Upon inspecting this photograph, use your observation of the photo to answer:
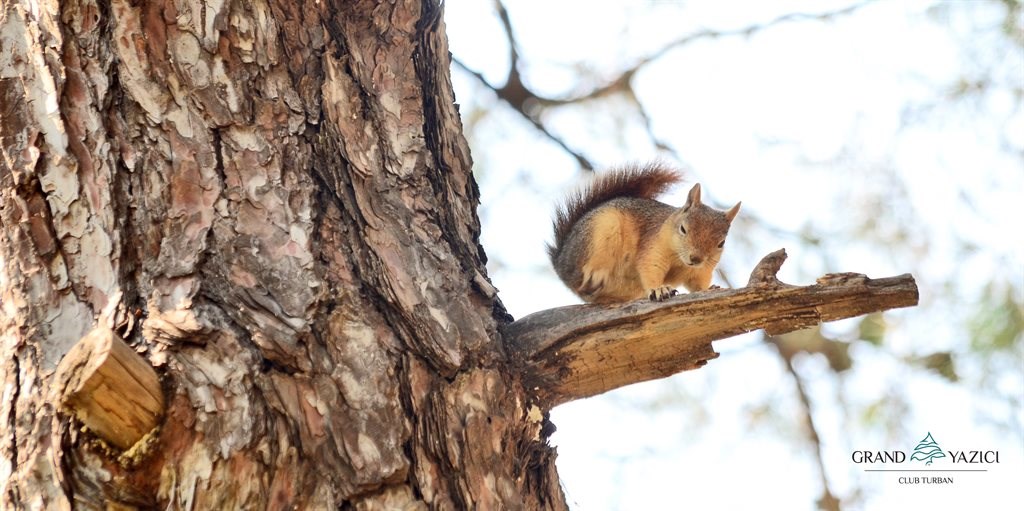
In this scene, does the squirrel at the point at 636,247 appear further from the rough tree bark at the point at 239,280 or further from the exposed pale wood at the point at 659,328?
the rough tree bark at the point at 239,280

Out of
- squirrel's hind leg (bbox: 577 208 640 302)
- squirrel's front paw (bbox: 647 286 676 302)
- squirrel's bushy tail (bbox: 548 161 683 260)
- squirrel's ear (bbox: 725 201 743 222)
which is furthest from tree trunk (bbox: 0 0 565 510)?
squirrel's ear (bbox: 725 201 743 222)

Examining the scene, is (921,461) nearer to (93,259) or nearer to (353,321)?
(353,321)

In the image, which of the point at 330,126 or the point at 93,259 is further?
the point at 330,126

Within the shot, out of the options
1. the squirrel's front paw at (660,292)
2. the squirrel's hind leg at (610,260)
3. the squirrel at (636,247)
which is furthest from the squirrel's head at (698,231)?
the squirrel's front paw at (660,292)

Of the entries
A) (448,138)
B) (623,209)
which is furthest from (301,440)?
(623,209)

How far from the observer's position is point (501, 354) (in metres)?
1.61

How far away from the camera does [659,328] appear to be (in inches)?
64.1

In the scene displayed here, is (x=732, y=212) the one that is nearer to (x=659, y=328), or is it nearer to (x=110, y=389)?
(x=659, y=328)

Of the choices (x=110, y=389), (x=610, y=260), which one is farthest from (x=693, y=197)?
(x=110, y=389)

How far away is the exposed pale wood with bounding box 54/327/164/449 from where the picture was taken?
1231 millimetres

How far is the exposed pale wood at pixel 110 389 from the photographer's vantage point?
1231 millimetres

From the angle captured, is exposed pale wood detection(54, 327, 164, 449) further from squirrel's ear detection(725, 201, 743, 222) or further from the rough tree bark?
squirrel's ear detection(725, 201, 743, 222)

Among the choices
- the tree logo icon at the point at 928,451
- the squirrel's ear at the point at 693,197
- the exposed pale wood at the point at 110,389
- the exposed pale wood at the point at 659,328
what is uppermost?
the squirrel's ear at the point at 693,197

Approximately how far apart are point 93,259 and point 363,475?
51 centimetres
